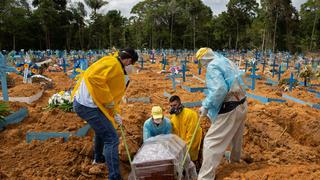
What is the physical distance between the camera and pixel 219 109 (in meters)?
3.61

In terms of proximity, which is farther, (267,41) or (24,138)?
(267,41)

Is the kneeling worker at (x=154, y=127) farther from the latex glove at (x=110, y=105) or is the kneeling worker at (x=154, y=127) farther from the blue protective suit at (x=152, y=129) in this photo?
the latex glove at (x=110, y=105)

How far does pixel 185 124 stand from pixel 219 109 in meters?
1.11

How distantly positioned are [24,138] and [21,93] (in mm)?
4607

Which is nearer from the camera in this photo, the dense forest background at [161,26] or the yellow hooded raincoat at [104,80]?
the yellow hooded raincoat at [104,80]

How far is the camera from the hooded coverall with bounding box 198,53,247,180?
11.4ft

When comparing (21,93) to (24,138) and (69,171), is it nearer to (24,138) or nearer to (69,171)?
(24,138)

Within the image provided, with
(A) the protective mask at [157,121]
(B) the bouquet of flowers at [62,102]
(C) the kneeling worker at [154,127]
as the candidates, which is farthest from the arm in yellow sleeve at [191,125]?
(B) the bouquet of flowers at [62,102]

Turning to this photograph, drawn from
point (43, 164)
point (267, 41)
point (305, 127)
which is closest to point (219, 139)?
point (43, 164)

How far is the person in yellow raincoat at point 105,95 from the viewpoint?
3.32m

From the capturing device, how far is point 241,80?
3.70m

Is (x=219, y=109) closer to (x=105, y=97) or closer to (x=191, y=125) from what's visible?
(x=191, y=125)

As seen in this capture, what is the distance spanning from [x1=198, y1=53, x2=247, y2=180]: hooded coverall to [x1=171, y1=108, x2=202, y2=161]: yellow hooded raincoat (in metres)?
0.90

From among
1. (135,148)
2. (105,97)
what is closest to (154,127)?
(135,148)
